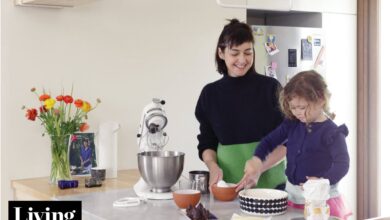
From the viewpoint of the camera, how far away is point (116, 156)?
9.14 ft

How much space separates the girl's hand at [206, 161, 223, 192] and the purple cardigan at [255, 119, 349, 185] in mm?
175

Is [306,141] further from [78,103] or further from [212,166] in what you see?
[78,103]

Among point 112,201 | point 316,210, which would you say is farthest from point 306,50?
point 316,210

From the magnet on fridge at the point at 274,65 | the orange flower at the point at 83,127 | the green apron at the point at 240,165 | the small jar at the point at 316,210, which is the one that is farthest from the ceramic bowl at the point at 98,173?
the magnet on fridge at the point at 274,65

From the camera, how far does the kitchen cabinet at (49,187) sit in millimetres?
2359

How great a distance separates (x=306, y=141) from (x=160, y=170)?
603 mm

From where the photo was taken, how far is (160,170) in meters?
2.18

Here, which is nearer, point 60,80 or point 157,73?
point 60,80

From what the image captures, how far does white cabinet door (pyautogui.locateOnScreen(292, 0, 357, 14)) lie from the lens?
150 inches

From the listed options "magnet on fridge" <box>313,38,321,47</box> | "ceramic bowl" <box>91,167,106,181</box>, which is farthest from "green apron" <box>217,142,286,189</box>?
"magnet on fridge" <box>313,38,321,47</box>

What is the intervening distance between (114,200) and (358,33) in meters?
2.66

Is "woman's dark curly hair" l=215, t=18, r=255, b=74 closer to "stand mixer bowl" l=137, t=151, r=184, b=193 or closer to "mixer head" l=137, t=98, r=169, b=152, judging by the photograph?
"mixer head" l=137, t=98, r=169, b=152
